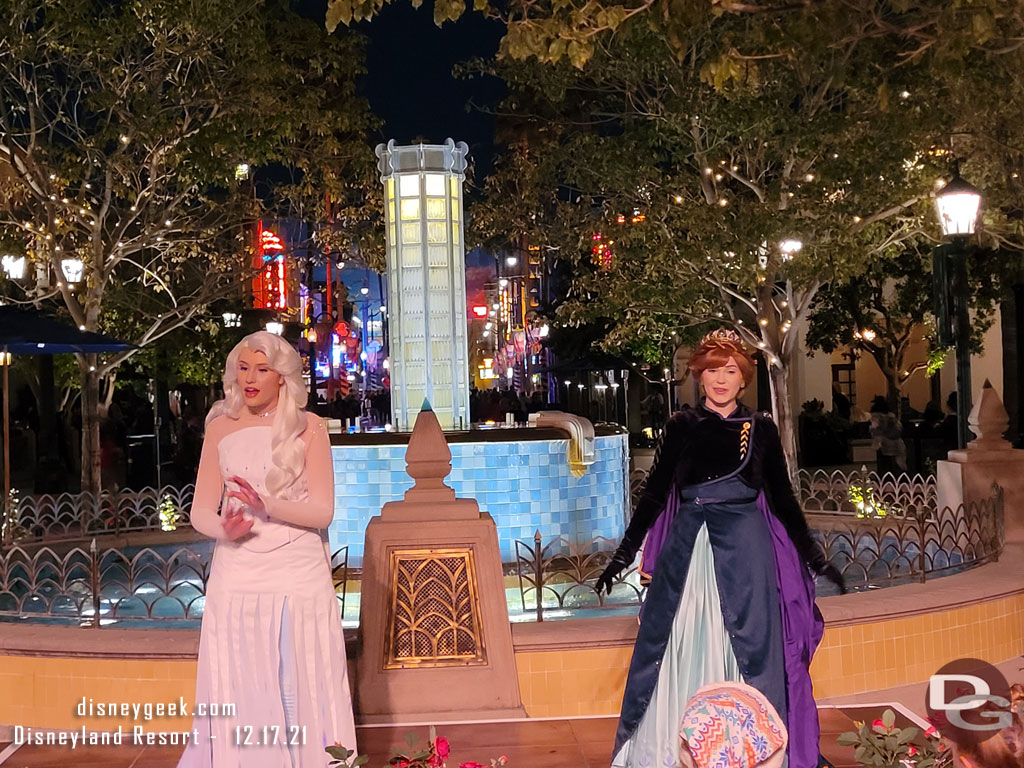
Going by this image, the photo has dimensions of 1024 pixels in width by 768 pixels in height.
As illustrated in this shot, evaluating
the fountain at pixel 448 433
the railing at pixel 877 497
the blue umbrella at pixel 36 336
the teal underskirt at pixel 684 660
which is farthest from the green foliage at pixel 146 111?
the teal underskirt at pixel 684 660

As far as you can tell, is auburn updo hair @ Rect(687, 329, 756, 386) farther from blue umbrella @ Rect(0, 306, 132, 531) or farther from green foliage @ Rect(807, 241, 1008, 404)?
green foliage @ Rect(807, 241, 1008, 404)

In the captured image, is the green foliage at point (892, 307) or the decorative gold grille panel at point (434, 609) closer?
the decorative gold grille panel at point (434, 609)

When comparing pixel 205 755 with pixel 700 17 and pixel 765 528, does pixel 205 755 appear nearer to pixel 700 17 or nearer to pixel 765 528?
pixel 765 528

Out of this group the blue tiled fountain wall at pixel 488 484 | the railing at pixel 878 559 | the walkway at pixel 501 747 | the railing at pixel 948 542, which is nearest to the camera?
the walkway at pixel 501 747

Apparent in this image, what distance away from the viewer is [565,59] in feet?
56.0

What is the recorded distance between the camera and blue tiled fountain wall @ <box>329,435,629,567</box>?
1200 cm

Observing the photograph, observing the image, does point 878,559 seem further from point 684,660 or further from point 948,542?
point 684,660

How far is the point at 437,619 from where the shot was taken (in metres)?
7.07

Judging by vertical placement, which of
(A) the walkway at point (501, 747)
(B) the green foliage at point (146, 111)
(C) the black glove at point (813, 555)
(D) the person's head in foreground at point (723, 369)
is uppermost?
(B) the green foliage at point (146, 111)

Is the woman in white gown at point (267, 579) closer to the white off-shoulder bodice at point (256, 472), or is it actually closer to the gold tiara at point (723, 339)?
the white off-shoulder bodice at point (256, 472)

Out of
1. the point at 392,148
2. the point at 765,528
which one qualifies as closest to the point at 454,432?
the point at 392,148

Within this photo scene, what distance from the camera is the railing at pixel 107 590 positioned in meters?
8.17

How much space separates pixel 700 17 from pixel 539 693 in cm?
418

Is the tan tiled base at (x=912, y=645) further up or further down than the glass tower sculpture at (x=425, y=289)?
further down
